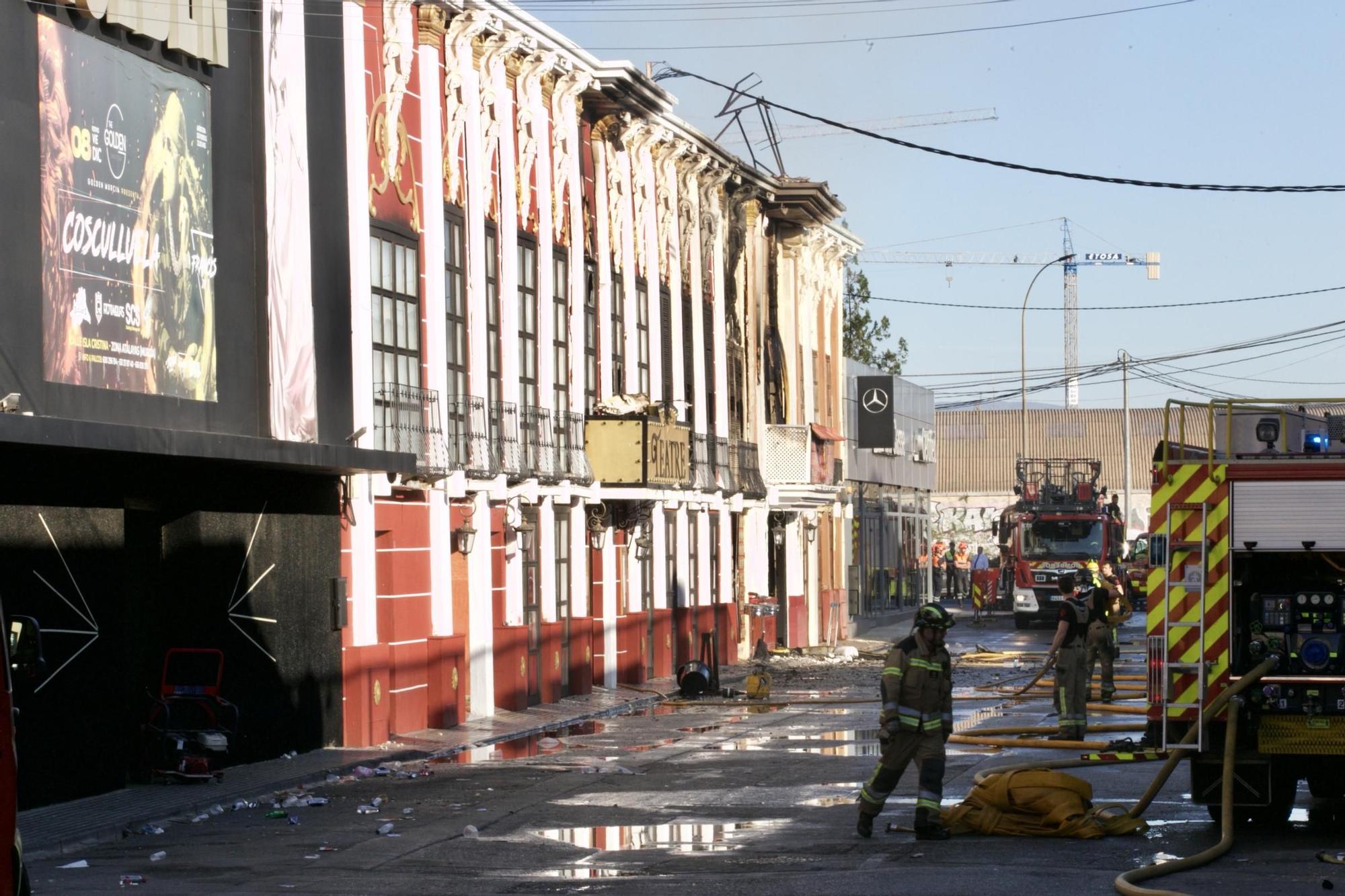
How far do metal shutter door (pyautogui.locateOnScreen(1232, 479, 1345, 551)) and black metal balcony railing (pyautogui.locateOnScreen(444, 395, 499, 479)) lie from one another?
12.9 meters

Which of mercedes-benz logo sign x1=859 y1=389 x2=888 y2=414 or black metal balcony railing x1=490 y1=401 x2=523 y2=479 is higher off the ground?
mercedes-benz logo sign x1=859 y1=389 x2=888 y2=414

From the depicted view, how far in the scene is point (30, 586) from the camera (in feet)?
56.0

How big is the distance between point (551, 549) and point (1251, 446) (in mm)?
15815

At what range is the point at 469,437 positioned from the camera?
86.8 ft

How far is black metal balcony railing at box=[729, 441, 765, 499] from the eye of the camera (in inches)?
1578

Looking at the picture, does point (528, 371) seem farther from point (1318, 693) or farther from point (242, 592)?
point (1318, 693)

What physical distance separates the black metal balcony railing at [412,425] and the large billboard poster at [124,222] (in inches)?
157

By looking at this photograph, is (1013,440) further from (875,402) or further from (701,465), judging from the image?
(701,465)

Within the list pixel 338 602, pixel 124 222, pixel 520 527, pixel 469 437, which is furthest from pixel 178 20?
pixel 520 527

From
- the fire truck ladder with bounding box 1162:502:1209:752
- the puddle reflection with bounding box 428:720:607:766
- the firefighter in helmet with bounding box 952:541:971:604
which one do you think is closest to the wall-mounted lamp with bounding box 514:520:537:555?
the puddle reflection with bounding box 428:720:607:766

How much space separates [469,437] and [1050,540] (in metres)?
29.5

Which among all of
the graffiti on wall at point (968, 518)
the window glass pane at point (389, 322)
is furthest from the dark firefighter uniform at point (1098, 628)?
the graffiti on wall at point (968, 518)

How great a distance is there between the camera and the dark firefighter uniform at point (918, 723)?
47.5 ft

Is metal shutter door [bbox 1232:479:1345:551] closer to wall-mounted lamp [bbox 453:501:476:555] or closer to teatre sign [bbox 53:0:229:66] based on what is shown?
teatre sign [bbox 53:0:229:66]
